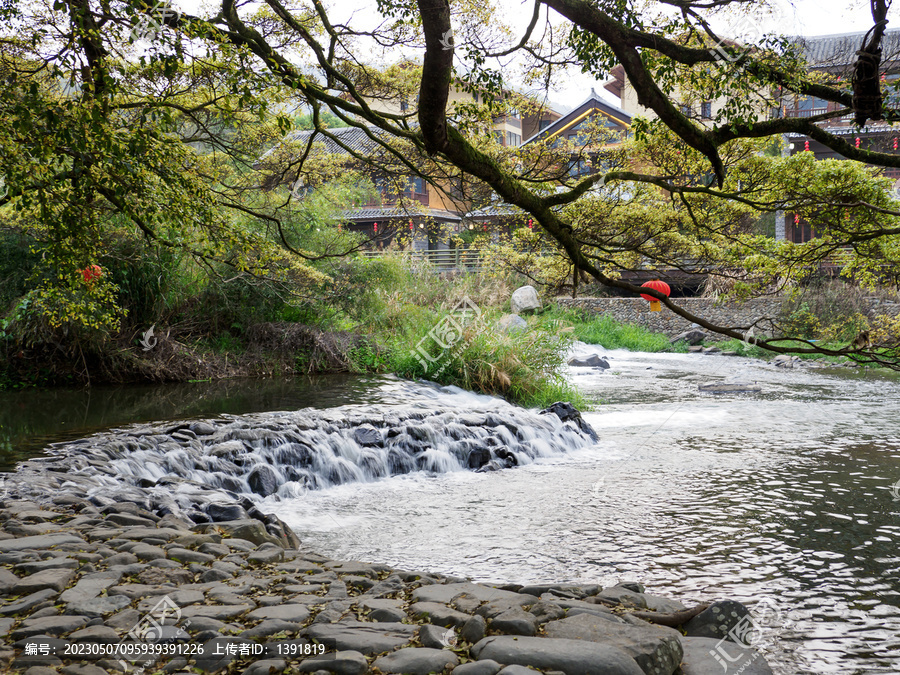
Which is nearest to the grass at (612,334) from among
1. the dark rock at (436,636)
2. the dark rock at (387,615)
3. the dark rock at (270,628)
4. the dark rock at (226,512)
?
the dark rock at (226,512)

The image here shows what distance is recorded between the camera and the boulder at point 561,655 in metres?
2.35

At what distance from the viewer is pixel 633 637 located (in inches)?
103

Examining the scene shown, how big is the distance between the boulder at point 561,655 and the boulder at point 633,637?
93mm

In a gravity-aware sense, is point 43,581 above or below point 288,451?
above

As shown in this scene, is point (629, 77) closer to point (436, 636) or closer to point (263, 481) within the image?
point (436, 636)

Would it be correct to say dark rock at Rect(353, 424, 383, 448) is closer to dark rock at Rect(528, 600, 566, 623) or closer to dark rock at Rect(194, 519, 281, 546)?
dark rock at Rect(194, 519, 281, 546)

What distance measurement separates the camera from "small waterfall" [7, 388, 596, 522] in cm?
539

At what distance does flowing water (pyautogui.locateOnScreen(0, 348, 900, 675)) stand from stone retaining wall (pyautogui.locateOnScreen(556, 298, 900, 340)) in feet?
28.6

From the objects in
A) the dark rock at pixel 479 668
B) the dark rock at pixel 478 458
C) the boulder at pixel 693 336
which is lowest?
the dark rock at pixel 478 458

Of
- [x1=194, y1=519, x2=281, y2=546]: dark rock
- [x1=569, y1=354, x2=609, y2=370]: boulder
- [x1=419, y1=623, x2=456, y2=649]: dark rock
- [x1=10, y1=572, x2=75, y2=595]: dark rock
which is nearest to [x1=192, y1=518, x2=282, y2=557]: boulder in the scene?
[x1=194, y1=519, x2=281, y2=546]: dark rock

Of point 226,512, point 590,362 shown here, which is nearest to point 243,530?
point 226,512

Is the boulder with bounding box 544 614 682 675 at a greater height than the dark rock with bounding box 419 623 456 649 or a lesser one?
lesser

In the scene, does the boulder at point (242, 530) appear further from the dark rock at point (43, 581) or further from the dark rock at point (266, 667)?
the dark rock at point (266, 667)

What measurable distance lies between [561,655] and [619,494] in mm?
3630
